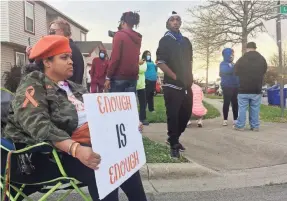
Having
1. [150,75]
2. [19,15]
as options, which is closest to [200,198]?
[150,75]

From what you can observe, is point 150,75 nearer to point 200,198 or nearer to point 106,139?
point 200,198

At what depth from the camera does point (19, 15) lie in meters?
22.6

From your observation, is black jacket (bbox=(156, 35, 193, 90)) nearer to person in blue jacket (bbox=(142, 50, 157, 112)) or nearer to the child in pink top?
the child in pink top

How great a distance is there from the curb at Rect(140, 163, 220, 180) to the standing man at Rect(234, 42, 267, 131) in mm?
3075

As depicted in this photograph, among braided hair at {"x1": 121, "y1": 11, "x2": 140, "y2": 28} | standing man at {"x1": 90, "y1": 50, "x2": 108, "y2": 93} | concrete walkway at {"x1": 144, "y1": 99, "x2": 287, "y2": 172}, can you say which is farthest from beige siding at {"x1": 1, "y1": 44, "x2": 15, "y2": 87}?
braided hair at {"x1": 121, "y1": 11, "x2": 140, "y2": 28}

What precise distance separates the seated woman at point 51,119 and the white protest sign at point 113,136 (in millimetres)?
105

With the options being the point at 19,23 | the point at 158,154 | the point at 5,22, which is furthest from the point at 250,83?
the point at 19,23

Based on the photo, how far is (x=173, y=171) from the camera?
4.86m

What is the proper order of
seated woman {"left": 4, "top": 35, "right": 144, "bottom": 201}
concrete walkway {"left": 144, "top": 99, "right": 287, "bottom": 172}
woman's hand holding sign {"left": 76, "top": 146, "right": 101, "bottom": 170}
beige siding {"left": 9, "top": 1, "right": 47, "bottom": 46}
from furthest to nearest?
beige siding {"left": 9, "top": 1, "right": 47, "bottom": 46}
concrete walkway {"left": 144, "top": 99, "right": 287, "bottom": 172}
seated woman {"left": 4, "top": 35, "right": 144, "bottom": 201}
woman's hand holding sign {"left": 76, "top": 146, "right": 101, "bottom": 170}

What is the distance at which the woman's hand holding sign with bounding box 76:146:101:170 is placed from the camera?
7.59 ft

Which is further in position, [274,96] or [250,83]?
[274,96]

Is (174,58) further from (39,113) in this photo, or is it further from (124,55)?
(39,113)

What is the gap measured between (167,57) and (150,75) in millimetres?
5049

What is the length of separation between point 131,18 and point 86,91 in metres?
2.92
